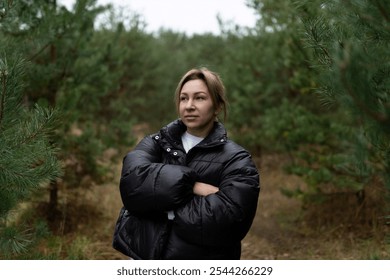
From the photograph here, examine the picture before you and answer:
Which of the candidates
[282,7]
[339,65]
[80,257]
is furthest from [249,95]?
[339,65]

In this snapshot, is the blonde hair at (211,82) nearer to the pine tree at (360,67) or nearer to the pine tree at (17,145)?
the pine tree at (360,67)

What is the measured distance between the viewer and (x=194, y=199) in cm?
212

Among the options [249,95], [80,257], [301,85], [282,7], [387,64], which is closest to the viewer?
[387,64]

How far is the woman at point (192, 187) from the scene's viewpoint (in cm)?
206

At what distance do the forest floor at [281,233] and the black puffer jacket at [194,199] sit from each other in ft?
9.11

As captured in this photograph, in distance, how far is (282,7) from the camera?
277 inches

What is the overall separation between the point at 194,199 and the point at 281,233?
478 centimetres

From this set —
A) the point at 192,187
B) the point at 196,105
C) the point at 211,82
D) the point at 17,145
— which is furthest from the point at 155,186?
the point at 17,145

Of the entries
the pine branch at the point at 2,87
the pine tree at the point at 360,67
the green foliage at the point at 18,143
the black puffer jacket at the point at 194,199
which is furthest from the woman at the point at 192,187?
the pine branch at the point at 2,87

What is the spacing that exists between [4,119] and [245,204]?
142 cm

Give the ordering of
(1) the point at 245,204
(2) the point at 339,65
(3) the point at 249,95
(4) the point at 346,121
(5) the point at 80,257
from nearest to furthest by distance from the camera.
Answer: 1. (2) the point at 339,65
2. (1) the point at 245,204
3. (5) the point at 80,257
4. (4) the point at 346,121
5. (3) the point at 249,95

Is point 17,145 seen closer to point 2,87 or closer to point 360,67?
point 2,87
